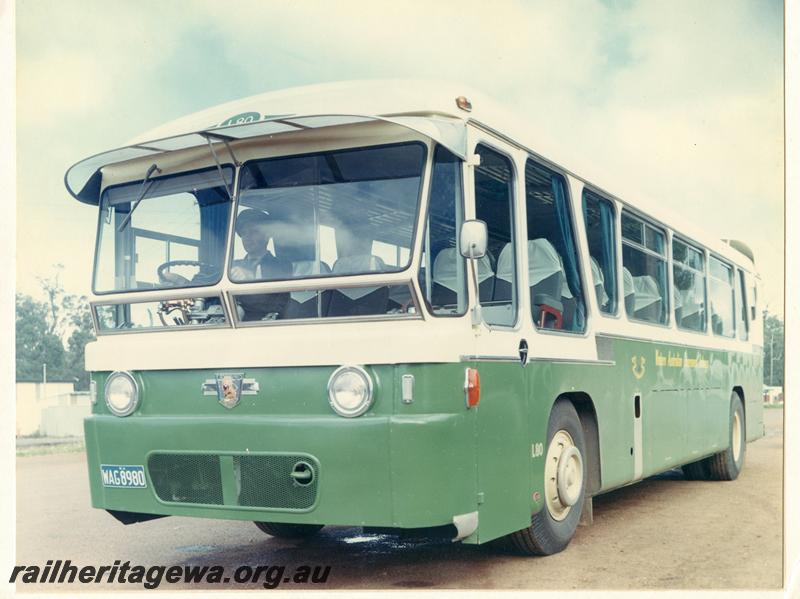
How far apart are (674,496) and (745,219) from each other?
3373 mm

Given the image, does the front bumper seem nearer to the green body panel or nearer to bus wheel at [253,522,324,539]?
the green body panel

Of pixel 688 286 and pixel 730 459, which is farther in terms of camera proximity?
pixel 730 459

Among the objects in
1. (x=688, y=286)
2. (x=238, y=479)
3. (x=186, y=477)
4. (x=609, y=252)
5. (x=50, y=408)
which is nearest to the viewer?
(x=238, y=479)

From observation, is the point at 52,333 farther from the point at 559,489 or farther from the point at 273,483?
the point at 559,489

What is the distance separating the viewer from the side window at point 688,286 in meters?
9.63

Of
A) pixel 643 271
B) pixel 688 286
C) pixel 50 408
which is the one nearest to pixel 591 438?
pixel 643 271

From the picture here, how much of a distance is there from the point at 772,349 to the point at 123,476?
21.7 ft

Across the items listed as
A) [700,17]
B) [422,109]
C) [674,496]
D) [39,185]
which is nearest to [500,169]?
[422,109]

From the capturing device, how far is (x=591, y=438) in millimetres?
7312

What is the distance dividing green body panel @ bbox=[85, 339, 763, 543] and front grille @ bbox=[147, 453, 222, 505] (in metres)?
0.05

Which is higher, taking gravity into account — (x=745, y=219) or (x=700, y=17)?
(x=700, y=17)

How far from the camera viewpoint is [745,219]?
25.9 ft

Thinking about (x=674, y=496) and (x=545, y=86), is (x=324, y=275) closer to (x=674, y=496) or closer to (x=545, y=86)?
(x=545, y=86)

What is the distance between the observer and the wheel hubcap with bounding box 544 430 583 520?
6.63m
